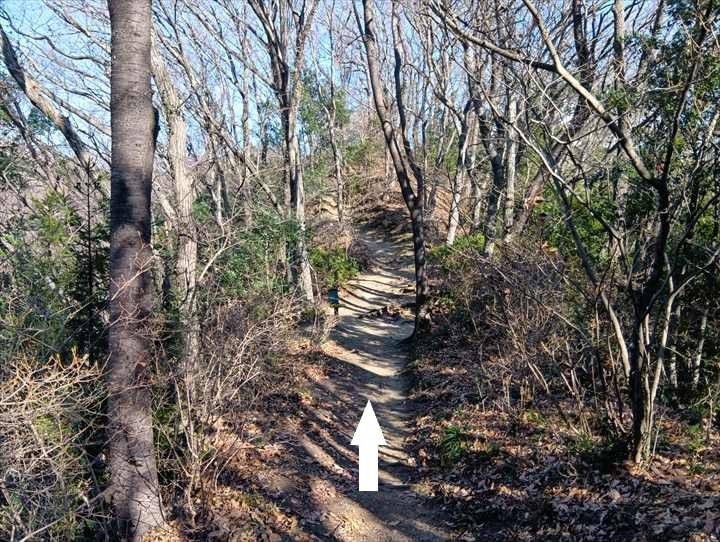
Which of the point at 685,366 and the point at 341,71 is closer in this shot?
the point at 685,366

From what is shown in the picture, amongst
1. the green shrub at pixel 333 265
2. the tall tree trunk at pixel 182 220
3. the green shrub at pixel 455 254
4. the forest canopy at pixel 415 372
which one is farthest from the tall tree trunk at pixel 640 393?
the green shrub at pixel 333 265

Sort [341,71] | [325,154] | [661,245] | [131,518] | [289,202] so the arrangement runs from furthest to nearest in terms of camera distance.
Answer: [325,154]
[341,71]
[289,202]
[131,518]
[661,245]

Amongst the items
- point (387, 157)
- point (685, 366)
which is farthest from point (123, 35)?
point (387, 157)

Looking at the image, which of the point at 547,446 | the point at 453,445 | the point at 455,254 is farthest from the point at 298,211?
the point at 547,446

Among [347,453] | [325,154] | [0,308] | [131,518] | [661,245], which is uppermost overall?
[325,154]

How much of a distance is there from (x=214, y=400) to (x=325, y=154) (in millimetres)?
23625

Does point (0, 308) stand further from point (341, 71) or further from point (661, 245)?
point (341, 71)

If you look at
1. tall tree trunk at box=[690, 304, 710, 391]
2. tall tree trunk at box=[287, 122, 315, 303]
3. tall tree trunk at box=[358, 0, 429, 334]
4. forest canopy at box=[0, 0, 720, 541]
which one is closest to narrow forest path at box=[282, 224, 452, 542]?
forest canopy at box=[0, 0, 720, 541]

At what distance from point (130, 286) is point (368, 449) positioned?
384 centimetres

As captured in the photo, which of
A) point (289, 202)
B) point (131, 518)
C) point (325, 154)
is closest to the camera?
point (131, 518)

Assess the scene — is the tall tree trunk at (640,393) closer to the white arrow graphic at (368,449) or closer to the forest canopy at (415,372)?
the forest canopy at (415,372)

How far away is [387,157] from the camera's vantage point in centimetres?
2953

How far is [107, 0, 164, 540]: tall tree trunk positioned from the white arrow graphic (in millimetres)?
2401

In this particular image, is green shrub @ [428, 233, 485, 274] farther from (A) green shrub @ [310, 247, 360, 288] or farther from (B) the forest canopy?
(A) green shrub @ [310, 247, 360, 288]
